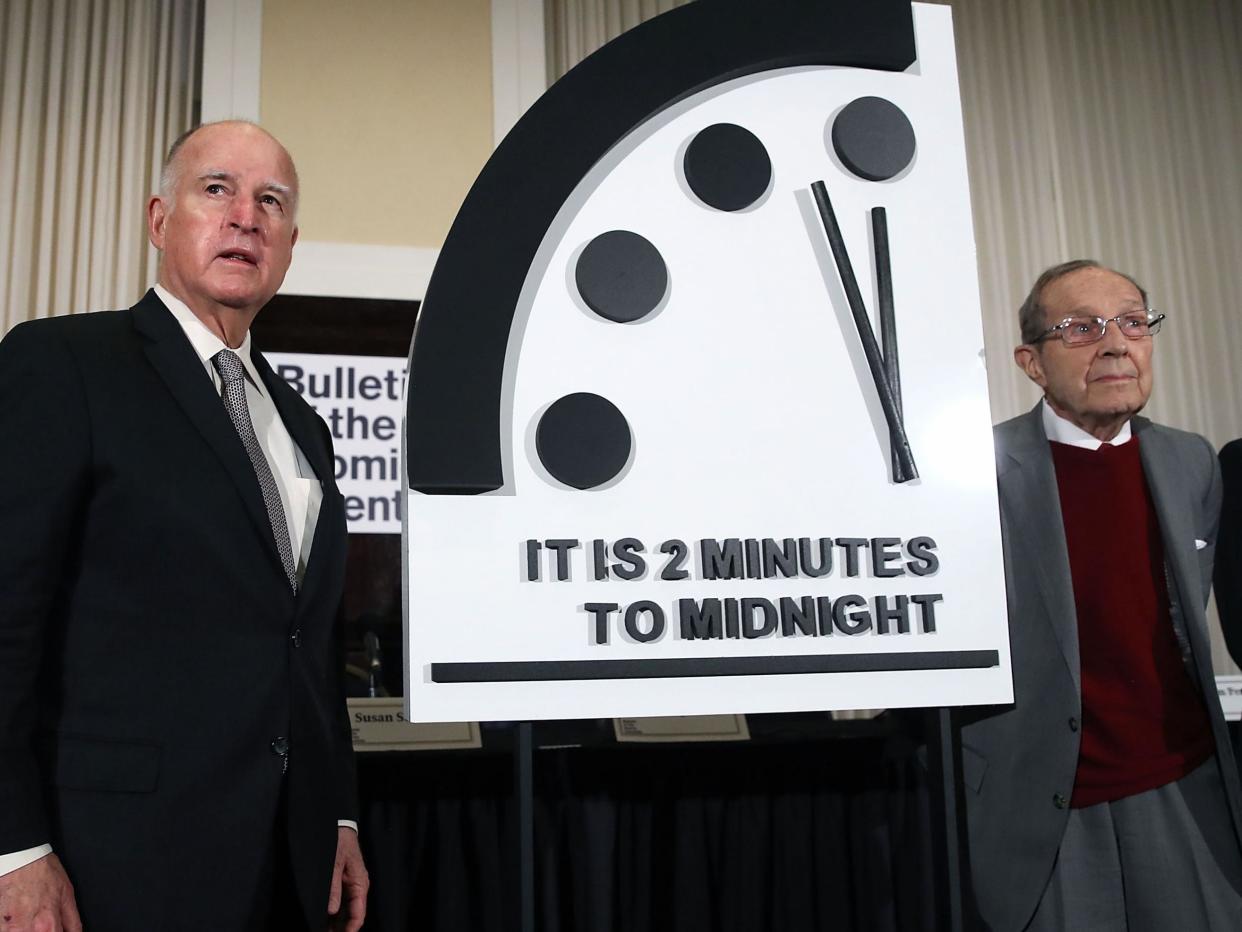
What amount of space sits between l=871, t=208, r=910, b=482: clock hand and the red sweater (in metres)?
0.59

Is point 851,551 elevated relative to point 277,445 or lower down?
lower down

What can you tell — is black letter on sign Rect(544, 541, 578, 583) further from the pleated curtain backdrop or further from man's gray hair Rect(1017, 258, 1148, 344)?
the pleated curtain backdrop

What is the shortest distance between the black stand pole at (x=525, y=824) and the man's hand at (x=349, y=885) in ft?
1.37

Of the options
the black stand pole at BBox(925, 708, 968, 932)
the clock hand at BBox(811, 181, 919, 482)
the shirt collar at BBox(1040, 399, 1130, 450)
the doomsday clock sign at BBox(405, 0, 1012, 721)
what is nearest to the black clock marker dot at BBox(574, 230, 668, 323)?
the doomsday clock sign at BBox(405, 0, 1012, 721)

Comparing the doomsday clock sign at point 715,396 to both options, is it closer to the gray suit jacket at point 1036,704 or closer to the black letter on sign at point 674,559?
the black letter on sign at point 674,559

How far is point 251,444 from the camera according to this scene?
1.41 meters

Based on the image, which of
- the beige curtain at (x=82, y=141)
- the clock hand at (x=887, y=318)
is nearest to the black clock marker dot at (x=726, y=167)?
the clock hand at (x=887, y=318)

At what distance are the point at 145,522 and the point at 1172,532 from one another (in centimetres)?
139

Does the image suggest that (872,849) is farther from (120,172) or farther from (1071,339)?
(120,172)

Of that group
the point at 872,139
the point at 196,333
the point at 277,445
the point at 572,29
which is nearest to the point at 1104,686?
the point at 872,139

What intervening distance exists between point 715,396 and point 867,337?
19 cm

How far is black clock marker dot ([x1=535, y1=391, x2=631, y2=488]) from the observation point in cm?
120

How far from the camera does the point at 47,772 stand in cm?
121

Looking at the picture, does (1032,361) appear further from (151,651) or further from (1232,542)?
(151,651)
